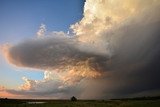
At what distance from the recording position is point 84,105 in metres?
86.9

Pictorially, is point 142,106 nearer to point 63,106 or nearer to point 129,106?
point 129,106

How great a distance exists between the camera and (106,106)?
3388 inches

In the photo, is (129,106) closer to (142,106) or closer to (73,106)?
(142,106)

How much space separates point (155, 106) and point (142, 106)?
12.7 feet

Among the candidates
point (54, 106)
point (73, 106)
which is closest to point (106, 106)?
point (73, 106)

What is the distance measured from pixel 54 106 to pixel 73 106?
5968mm

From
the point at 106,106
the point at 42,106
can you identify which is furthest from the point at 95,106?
the point at 42,106

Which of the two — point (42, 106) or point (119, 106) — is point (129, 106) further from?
point (42, 106)

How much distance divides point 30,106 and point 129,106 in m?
30.8

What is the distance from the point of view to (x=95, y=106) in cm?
8550

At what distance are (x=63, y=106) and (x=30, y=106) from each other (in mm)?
10299

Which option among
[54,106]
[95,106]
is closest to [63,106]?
[54,106]

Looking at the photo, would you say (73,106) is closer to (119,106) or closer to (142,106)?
(119,106)

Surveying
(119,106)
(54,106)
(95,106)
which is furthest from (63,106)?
(119,106)
